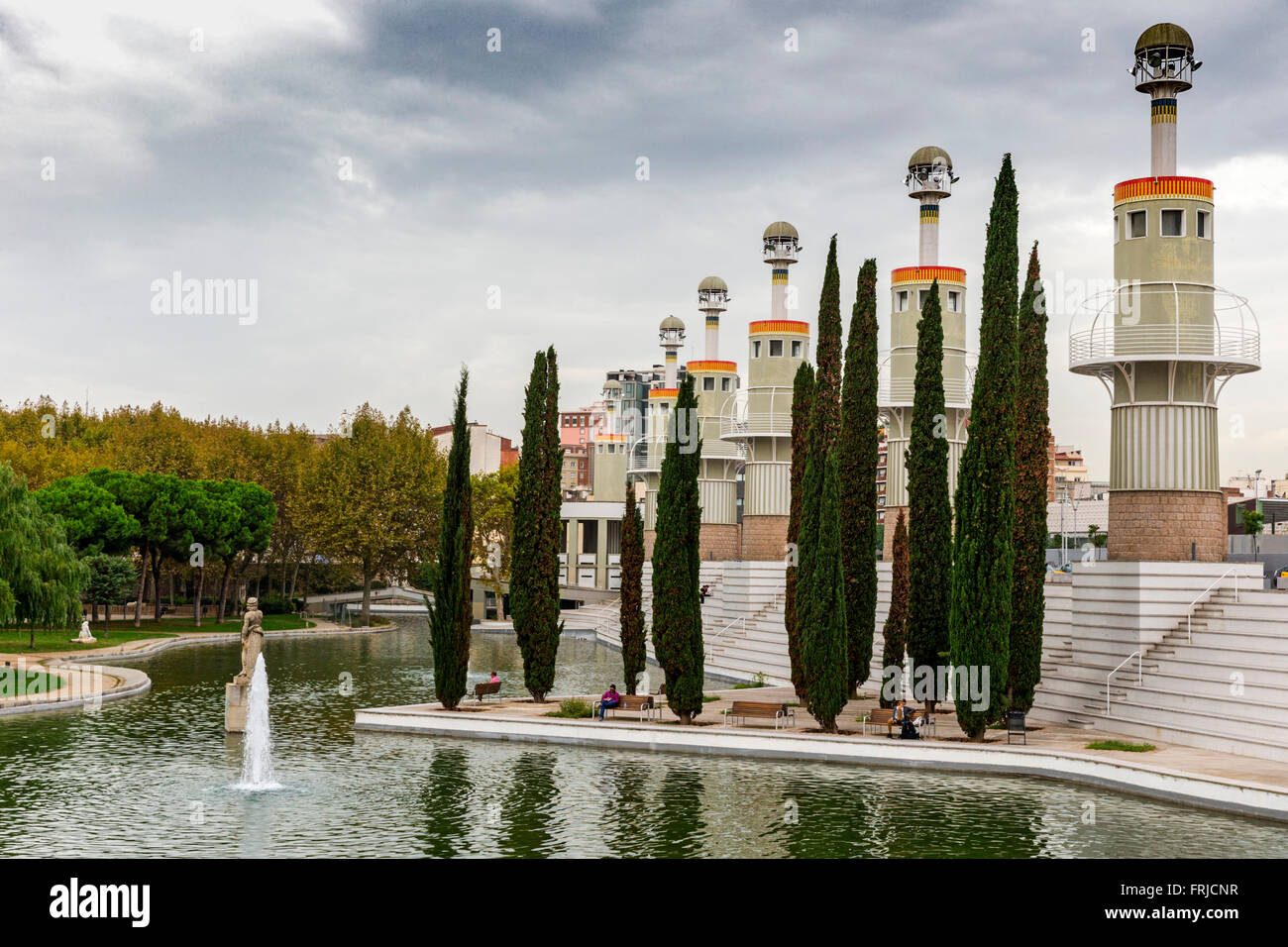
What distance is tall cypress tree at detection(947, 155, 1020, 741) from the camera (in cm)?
2497

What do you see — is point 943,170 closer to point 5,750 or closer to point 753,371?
point 753,371

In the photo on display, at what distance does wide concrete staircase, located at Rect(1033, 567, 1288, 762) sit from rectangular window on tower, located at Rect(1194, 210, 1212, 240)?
916 centimetres

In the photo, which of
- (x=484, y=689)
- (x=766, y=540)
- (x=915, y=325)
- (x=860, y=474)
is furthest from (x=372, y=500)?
(x=860, y=474)

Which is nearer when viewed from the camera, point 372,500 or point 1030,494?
point 1030,494

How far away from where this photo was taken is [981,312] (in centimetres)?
2678

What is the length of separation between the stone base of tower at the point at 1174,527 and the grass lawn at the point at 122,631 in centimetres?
3698

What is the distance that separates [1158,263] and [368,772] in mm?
22674

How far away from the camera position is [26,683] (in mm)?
32406

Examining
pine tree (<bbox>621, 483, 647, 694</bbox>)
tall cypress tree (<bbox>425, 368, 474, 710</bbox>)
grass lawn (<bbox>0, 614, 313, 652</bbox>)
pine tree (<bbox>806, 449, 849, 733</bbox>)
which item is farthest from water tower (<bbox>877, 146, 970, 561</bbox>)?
grass lawn (<bbox>0, 614, 313, 652</bbox>)

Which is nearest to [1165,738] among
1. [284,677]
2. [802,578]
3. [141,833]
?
[802,578]

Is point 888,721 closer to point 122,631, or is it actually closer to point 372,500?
point 122,631

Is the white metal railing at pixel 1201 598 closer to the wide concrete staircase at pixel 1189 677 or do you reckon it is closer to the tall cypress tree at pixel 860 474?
the wide concrete staircase at pixel 1189 677

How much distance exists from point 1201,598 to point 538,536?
53.8 feet

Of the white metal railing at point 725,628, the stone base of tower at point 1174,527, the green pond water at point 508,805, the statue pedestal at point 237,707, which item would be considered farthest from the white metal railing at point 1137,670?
the white metal railing at point 725,628
